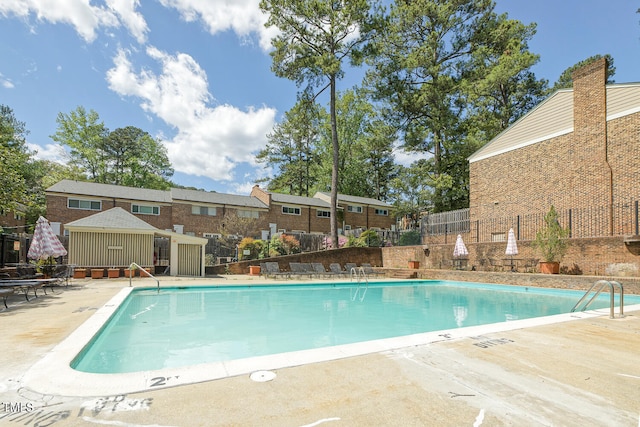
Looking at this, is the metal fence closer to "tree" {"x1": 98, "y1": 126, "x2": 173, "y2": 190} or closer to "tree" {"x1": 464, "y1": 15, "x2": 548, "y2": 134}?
"tree" {"x1": 464, "y1": 15, "x2": 548, "y2": 134}

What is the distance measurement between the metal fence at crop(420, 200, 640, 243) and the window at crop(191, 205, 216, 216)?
17.9 m

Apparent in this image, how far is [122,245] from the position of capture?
1819 cm

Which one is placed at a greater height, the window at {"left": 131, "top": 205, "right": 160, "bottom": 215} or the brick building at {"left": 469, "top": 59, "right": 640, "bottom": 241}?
the brick building at {"left": 469, "top": 59, "right": 640, "bottom": 241}

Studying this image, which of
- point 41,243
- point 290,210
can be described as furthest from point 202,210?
point 41,243

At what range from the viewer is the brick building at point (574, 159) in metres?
15.0

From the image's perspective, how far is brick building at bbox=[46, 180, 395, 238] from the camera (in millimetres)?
26094

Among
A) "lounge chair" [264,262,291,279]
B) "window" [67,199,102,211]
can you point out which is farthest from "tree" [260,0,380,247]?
"window" [67,199,102,211]

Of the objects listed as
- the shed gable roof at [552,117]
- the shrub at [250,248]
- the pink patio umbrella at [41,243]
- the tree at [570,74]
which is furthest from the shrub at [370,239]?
the tree at [570,74]

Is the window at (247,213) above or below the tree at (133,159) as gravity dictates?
below

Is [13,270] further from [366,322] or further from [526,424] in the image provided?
[526,424]

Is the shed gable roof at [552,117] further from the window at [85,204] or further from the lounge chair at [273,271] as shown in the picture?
the window at [85,204]

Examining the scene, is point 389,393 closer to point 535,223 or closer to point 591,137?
point 535,223

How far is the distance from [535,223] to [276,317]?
14.8 meters

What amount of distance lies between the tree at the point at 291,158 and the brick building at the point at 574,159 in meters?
27.9
